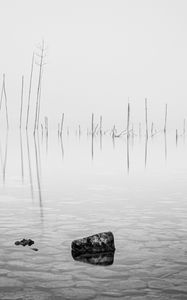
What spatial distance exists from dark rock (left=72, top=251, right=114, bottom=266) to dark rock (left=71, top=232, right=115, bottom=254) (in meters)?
0.08

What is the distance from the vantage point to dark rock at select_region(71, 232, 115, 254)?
8.30 metres

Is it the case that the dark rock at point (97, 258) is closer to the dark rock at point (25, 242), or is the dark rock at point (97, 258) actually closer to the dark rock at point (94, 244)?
the dark rock at point (94, 244)

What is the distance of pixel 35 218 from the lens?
448 inches

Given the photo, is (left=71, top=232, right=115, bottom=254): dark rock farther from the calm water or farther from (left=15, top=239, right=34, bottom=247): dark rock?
(left=15, top=239, right=34, bottom=247): dark rock

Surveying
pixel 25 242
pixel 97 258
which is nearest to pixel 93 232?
pixel 25 242

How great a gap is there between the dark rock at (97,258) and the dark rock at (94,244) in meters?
0.08

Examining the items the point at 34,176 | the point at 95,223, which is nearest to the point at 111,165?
the point at 34,176

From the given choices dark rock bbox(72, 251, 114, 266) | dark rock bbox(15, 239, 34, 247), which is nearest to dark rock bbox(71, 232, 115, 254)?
dark rock bbox(72, 251, 114, 266)

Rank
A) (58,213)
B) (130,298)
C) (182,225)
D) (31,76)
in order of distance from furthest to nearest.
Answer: (31,76), (58,213), (182,225), (130,298)

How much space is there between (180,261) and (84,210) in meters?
5.06

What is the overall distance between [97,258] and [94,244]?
34 centimetres

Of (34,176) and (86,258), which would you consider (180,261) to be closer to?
(86,258)

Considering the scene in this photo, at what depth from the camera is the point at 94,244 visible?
8.41 metres

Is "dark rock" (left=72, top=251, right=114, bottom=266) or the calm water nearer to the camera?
the calm water
